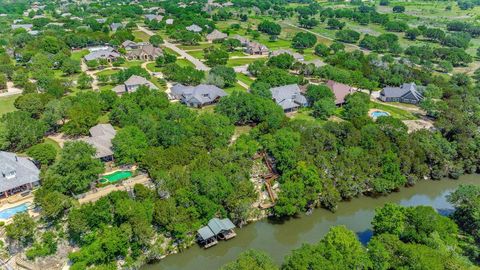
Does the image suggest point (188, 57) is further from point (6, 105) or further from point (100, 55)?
point (6, 105)

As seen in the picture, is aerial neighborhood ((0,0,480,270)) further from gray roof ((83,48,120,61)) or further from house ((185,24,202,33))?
house ((185,24,202,33))

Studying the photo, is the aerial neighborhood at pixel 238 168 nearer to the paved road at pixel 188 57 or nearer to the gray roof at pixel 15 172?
the gray roof at pixel 15 172

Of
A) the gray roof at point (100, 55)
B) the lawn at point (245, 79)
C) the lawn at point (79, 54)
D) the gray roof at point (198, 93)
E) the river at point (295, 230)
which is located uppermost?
the gray roof at point (198, 93)

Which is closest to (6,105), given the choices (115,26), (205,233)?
(205,233)

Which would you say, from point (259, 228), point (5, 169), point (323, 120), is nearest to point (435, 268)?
point (259, 228)

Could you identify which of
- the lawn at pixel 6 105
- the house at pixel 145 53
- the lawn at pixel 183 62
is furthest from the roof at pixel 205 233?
the house at pixel 145 53

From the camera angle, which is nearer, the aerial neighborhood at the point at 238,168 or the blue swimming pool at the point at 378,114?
the aerial neighborhood at the point at 238,168
